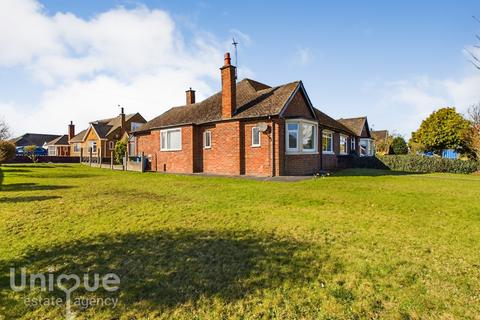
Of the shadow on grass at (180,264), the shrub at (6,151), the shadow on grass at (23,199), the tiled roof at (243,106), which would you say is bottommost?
the shadow on grass at (180,264)

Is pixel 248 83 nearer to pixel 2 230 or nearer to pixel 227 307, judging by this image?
pixel 2 230

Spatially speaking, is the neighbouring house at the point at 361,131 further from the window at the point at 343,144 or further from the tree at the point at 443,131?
the tree at the point at 443,131

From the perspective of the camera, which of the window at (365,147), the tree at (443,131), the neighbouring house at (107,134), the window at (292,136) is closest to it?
the window at (292,136)

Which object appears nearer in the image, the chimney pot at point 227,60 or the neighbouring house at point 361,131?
the chimney pot at point 227,60

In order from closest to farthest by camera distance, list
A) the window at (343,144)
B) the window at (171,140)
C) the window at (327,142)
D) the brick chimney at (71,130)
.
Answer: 1. the window at (171,140)
2. the window at (327,142)
3. the window at (343,144)
4. the brick chimney at (71,130)

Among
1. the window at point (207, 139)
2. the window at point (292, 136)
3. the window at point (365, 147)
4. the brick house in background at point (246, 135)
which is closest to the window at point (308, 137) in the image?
the brick house in background at point (246, 135)

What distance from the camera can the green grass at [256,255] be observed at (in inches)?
143

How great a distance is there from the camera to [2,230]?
21.4ft

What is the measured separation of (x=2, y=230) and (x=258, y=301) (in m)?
6.29

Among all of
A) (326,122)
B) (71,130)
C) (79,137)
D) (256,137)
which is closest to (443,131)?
(326,122)

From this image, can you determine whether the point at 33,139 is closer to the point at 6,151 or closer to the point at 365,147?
the point at 6,151

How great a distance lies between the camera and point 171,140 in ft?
75.9

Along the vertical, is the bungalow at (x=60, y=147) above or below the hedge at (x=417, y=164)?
above

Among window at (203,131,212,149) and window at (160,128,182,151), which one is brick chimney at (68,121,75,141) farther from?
window at (203,131,212,149)
